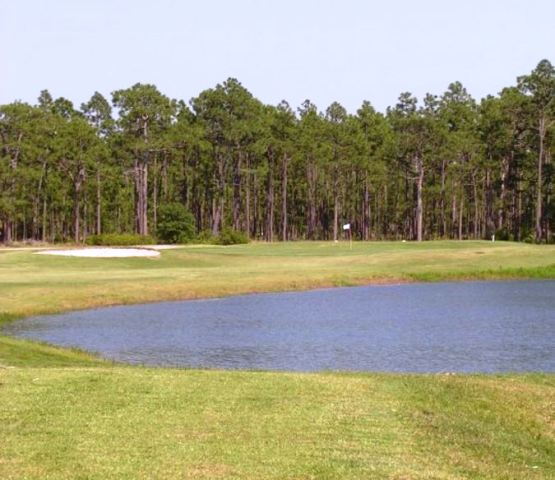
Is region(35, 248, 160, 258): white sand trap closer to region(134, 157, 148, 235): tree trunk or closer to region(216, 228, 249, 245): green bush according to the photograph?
region(216, 228, 249, 245): green bush

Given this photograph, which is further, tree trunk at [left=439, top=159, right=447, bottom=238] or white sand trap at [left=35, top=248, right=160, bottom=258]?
tree trunk at [left=439, top=159, right=447, bottom=238]

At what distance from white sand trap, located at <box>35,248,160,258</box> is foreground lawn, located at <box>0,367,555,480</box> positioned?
48.7 m

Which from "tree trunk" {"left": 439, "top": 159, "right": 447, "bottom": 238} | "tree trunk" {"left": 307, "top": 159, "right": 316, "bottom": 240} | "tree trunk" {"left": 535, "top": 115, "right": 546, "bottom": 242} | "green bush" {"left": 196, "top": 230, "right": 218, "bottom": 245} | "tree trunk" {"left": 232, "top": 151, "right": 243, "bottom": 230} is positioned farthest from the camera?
"tree trunk" {"left": 307, "top": 159, "right": 316, "bottom": 240}

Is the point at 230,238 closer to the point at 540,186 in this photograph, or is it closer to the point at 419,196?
the point at 419,196

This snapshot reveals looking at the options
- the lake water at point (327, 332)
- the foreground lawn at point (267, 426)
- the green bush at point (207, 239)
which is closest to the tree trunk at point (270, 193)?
the green bush at point (207, 239)

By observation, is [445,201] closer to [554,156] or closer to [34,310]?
[554,156]

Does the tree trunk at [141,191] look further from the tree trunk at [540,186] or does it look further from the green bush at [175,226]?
the tree trunk at [540,186]

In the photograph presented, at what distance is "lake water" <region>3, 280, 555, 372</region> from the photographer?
25.7m

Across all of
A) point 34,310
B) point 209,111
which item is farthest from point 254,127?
point 34,310

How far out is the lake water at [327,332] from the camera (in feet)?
84.2

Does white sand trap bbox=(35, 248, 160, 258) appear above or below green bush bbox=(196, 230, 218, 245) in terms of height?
below

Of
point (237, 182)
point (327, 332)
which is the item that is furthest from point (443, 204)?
point (327, 332)

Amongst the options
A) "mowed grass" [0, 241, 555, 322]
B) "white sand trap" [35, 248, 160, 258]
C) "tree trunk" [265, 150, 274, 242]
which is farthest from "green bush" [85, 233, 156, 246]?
"tree trunk" [265, 150, 274, 242]

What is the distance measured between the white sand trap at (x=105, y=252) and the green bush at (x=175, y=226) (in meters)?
20.9
